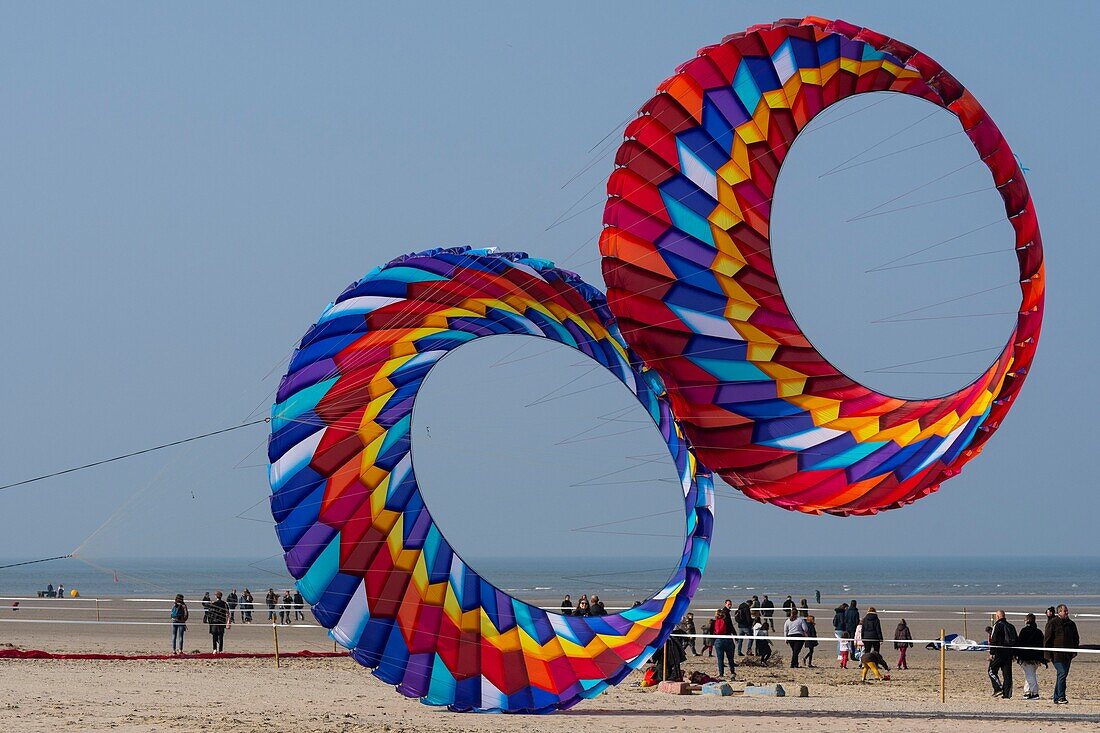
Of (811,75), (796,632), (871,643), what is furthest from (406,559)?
(796,632)

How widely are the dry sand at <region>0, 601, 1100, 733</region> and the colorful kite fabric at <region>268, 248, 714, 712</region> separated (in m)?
0.47

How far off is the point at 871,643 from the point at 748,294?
22.5 ft

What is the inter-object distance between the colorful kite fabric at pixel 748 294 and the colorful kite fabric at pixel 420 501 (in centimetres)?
50

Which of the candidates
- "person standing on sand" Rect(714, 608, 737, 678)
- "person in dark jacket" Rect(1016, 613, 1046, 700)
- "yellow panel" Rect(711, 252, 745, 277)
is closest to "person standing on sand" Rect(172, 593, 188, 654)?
"person standing on sand" Rect(714, 608, 737, 678)

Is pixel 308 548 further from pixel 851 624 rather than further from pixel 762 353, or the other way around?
pixel 851 624

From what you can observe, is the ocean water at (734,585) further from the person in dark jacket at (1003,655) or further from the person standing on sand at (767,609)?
the person in dark jacket at (1003,655)

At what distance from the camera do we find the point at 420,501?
11656mm

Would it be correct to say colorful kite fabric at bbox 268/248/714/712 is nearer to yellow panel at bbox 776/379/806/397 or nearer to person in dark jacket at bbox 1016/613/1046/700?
yellow panel at bbox 776/379/806/397

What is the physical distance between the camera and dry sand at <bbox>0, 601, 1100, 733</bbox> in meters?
10.8

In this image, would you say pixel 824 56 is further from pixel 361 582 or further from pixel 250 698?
pixel 250 698

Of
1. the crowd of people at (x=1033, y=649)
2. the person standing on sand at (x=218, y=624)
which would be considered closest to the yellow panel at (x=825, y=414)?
the crowd of people at (x=1033, y=649)

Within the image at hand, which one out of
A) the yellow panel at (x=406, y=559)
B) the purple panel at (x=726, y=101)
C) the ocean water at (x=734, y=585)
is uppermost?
the purple panel at (x=726, y=101)

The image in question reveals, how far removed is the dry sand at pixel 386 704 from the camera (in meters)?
10.8

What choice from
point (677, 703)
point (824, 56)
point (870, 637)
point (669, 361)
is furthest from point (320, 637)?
point (824, 56)
